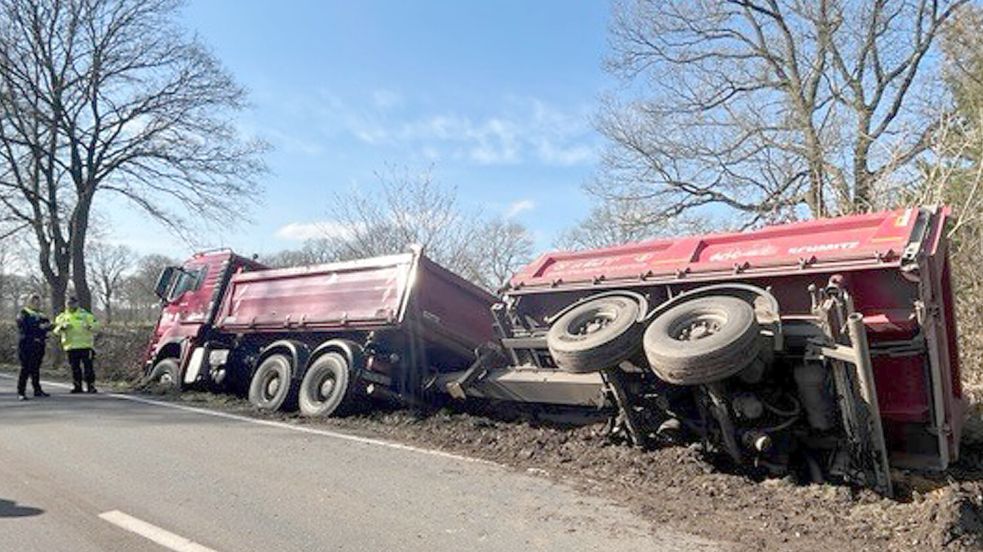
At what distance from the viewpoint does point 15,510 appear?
4957 millimetres

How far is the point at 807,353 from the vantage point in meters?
5.41

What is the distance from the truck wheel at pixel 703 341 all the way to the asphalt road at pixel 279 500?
1.06 meters

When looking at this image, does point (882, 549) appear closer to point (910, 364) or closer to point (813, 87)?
point (910, 364)

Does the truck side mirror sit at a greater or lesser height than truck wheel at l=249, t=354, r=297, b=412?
greater

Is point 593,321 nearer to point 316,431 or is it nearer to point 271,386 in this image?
point 316,431

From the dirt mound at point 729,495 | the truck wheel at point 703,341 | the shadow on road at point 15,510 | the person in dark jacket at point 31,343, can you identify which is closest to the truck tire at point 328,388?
the dirt mound at point 729,495

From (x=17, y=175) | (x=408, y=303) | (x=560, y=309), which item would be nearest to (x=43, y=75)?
(x=17, y=175)

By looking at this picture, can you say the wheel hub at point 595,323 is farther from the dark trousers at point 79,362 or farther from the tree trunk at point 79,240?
the tree trunk at point 79,240

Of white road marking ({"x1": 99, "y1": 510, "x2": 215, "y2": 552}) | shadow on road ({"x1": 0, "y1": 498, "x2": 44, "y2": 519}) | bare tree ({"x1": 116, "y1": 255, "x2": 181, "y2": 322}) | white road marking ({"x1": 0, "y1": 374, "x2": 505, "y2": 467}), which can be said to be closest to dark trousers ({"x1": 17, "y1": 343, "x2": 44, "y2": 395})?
white road marking ({"x1": 0, "y1": 374, "x2": 505, "y2": 467})

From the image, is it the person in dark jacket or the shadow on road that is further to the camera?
the person in dark jacket

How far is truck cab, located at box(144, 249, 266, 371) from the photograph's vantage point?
1247cm

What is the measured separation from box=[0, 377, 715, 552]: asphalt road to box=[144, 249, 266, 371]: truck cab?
15.8ft

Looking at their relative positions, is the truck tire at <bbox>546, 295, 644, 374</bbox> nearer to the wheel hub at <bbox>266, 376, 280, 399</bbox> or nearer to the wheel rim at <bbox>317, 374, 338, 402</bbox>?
the wheel rim at <bbox>317, 374, 338, 402</bbox>

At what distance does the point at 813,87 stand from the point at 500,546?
831 inches
